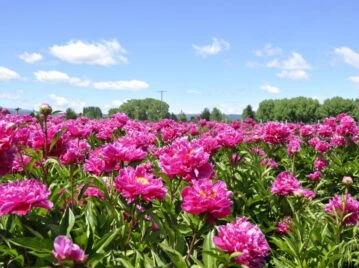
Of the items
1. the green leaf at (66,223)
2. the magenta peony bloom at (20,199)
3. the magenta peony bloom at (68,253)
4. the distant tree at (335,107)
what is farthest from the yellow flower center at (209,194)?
the distant tree at (335,107)

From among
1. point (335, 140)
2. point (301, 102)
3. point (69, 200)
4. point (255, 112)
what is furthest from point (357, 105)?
point (69, 200)

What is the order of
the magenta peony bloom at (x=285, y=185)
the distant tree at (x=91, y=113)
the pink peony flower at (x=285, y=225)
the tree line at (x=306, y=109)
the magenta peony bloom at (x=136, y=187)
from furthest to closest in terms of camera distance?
the tree line at (x=306, y=109)
the distant tree at (x=91, y=113)
the magenta peony bloom at (x=285, y=185)
the pink peony flower at (x=285, y=225)
the magenta peony bloom at (x=136, y=187)

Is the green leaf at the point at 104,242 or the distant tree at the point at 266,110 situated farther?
the distant tree at the point at 266,110

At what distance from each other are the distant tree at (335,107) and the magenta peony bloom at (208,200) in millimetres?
125757

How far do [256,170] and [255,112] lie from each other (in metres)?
147

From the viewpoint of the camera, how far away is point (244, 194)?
553 cm

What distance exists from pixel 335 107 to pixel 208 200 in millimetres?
129517

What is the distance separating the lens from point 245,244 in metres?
2.39

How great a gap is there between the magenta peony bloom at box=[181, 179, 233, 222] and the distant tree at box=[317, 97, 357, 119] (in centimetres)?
12576

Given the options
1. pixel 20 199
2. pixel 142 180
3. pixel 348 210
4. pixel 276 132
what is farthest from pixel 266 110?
pixel 20 199

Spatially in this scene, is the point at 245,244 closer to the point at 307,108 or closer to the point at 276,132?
the point at 276,132

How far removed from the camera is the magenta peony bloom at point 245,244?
2387 mm

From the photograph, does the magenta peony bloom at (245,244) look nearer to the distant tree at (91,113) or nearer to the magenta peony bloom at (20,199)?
the magenta peony bloom at (20,199)

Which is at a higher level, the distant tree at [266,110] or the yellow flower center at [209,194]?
the distant tree at [266,110]
